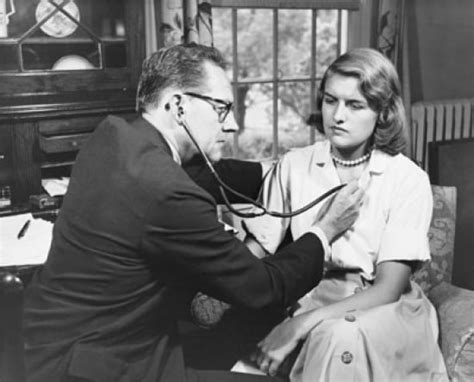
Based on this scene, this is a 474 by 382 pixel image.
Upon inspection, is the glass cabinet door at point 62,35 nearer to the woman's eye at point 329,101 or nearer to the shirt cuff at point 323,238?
the woman's eye at point 329,101

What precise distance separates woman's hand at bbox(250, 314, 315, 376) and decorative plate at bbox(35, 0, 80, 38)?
45.4 inches

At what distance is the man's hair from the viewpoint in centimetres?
113

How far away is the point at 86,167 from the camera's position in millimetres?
1104

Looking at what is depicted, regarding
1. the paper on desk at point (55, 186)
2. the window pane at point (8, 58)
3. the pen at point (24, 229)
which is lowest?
the pen at point (24, 229)

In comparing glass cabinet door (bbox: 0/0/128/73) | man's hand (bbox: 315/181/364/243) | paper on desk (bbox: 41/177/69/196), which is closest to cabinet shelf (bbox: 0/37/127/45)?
glass cabinet door (bbox: 0/0/128/73)

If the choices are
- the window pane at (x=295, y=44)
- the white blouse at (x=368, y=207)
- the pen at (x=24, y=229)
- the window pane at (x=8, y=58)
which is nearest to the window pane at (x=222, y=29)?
the window pane at (x=295, y=44)

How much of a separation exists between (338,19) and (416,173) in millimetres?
1780

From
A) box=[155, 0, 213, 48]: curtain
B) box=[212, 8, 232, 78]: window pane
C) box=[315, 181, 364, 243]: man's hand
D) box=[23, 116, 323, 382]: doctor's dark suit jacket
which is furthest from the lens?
box=[212, 8, 232, 78]: window pane

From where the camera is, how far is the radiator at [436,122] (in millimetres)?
3252

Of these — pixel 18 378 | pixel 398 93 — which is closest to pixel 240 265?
pixel 18 378

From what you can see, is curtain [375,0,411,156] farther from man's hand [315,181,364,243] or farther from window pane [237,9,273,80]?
man's hand [315,181,364,243]

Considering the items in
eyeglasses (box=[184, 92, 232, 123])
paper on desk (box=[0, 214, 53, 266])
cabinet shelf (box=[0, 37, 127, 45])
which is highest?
cabinet shelf (box=[0, 37, 127, 45])

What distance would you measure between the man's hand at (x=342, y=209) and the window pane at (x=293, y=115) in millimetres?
1655

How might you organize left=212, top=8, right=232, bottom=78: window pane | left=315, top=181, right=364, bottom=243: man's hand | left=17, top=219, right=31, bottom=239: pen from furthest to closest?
left=212, top=8, right=232, bottom=78: window pane
left=17, top=219, right=31, bottom=239: pen
left=315, top=181, right=364, bottom=243: man's hand
